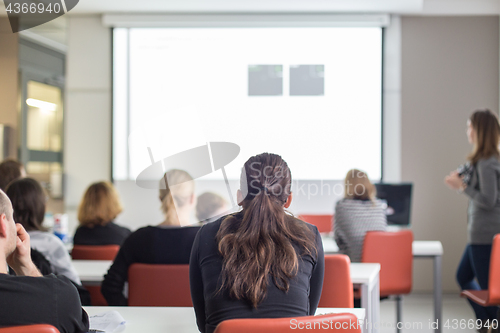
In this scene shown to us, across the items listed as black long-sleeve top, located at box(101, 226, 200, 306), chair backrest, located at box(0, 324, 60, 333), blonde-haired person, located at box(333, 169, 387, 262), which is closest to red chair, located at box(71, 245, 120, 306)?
black long-sleeve top, located at box(101, 226, 200, 306)

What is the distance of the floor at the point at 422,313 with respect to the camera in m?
3.68

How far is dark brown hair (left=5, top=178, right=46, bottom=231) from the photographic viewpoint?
2.19 m

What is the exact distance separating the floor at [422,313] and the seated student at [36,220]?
2580mm

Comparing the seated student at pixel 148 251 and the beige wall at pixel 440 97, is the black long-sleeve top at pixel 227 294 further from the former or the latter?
the beige wall at pixel 440 97

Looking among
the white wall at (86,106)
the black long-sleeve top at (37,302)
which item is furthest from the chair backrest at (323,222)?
the black long-sleeve top at (37,302)

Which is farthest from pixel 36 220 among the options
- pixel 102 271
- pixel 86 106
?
pixel 86 106

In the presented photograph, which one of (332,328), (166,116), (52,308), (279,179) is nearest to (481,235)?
(279,179)

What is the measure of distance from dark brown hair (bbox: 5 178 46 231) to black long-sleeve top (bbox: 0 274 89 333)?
1.09 metres

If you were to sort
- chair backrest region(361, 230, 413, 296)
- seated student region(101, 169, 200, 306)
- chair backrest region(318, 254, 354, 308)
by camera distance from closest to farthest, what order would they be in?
chair backrest region(318, 254, 354, 308) < seated student region(101, 169, 200, 306) < chair backrest region(361, 230, 413, 296)

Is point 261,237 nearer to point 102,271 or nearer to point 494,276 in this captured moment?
point 102,271

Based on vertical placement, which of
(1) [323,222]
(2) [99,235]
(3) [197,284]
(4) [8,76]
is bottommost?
(1) [323,222]

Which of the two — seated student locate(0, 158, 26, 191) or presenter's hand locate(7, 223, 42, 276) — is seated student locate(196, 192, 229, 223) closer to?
seated student locate(0, 158, 26, 191)

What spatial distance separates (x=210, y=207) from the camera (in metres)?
3.20

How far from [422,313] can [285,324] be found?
3575 millimetres
